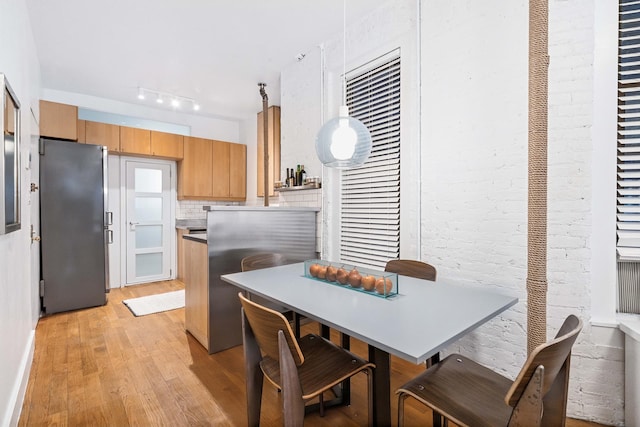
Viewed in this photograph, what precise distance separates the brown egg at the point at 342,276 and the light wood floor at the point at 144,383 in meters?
0.80

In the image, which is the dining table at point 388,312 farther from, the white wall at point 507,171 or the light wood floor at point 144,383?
the light wood floor at point 144,383

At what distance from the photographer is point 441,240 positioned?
2264 millimetres

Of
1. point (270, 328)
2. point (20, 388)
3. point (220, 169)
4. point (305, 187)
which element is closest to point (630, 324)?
point (270, 328)

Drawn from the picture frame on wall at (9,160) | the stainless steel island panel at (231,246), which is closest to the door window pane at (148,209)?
the stainless steel island panel at (231,246)

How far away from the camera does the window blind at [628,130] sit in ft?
5.34

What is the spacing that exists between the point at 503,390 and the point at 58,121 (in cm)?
500

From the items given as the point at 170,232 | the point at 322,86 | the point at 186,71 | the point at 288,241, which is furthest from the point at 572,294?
the point at 170,232

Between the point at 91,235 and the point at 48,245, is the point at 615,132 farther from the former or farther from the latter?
the point at 48,245

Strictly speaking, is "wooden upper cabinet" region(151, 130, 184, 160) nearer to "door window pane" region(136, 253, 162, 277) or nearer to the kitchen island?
"door window pane" region(136, 253, 162, 277)

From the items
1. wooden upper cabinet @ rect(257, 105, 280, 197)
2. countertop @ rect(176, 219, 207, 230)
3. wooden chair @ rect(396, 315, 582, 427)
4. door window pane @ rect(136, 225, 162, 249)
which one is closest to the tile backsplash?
countertop @ rect(176, 219, 207, 230)

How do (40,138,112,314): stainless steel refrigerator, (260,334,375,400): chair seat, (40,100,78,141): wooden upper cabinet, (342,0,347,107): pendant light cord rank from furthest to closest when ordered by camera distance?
(40,100,78,141): wooden upper cabinet
(40,138,112,314): stainless steel refrigerator
(342,0,347,107): pendant light cord
(260,334,375,400): chair seat

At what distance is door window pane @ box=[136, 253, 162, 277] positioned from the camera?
15.9 ft

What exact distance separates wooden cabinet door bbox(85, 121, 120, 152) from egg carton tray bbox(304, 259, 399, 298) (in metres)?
3.76

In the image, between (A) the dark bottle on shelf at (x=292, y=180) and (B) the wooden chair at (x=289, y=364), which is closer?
(B) the wooden chair at (x=289, y=364)
